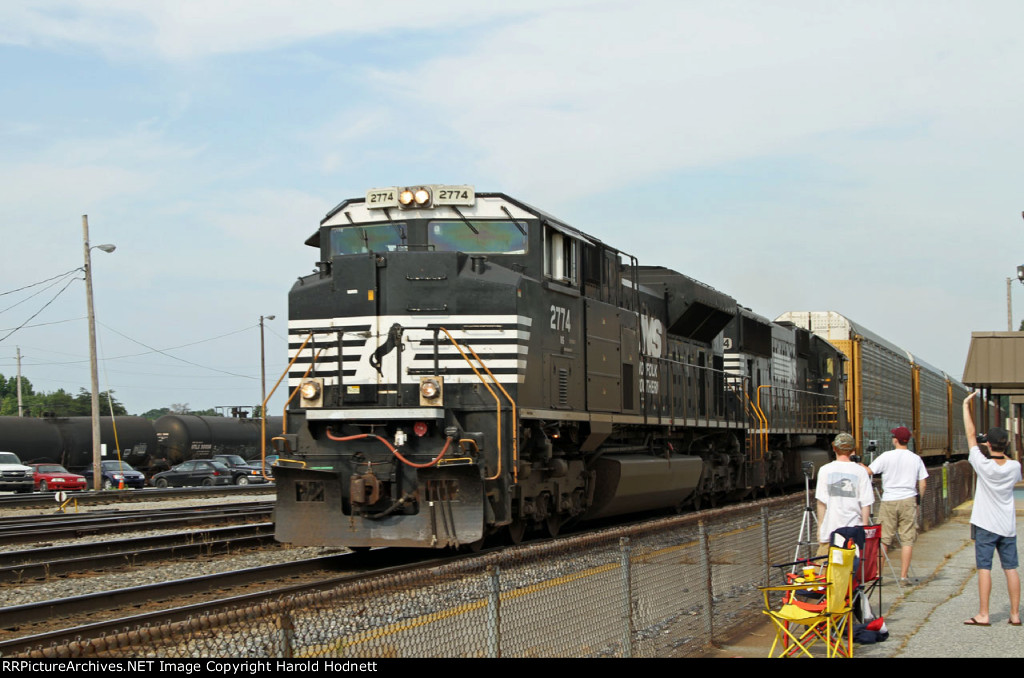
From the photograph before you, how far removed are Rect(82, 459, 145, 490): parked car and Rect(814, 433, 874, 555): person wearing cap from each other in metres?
33.3

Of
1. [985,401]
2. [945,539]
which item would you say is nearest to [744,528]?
[945,539]

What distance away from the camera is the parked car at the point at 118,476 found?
3778cm

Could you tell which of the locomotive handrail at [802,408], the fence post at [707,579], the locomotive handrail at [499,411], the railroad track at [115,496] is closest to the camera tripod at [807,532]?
the fence post at [707,579]

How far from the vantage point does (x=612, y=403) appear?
46.7ft

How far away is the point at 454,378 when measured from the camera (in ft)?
38.2

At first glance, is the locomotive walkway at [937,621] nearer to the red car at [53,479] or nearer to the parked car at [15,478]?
the parked car at [15,478]

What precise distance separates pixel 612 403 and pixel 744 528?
18.0ft

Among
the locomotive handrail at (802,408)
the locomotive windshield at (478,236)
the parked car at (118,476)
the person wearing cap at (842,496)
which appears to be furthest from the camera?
the parked car at (118,476)

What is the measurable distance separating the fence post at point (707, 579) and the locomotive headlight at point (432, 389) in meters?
4.05

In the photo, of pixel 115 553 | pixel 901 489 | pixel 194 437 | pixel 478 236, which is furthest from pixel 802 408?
pixel 194 437

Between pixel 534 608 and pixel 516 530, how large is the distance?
22.4ft

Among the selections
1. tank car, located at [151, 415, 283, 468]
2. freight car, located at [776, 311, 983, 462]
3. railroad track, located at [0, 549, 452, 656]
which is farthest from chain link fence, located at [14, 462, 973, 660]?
tank car, located at [151, 415, 283, 468]

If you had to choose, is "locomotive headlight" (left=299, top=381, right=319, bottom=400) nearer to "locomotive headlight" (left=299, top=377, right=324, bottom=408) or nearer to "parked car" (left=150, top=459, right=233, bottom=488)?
"locomotive headlight" (left=299, top=377, right=324, bottom=408)

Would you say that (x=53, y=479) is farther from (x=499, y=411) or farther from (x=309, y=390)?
(x=499, y=411)
